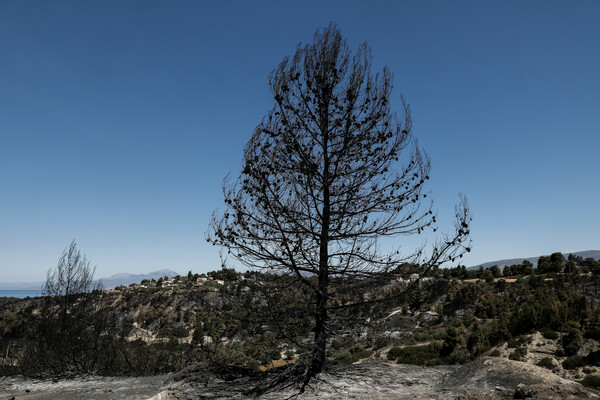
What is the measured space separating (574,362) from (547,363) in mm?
886

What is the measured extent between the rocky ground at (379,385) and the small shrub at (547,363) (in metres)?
6.93

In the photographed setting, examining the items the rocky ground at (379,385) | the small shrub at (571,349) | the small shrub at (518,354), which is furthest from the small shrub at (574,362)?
the rocky ground at (379,385)

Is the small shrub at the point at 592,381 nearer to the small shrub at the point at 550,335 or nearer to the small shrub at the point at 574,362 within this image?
the small shrub at the point at 574,362

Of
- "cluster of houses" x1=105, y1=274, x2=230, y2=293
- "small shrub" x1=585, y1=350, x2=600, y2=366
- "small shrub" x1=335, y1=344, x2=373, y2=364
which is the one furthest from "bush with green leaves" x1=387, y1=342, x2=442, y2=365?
"cluster of houses" x1=105, y1=274, x2=230, y2=293

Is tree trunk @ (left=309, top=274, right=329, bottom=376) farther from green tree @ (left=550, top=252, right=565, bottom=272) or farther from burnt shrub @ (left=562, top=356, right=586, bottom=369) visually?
green tree @ (left=550, top=252, right=565, bottom=272)

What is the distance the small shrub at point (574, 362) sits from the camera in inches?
500

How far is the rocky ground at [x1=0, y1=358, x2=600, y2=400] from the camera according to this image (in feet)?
20.9

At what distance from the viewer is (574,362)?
1283 cm

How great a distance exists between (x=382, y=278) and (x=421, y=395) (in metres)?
2.44

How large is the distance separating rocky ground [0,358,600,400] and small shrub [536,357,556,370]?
6.93 meters

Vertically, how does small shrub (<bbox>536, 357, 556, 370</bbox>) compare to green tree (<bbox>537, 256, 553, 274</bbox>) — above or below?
below

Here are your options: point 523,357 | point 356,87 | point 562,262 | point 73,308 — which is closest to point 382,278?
point 356,87

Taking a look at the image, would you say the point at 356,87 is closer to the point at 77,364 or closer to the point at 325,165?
the point at 325,165

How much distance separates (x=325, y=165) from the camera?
7.75 meters
